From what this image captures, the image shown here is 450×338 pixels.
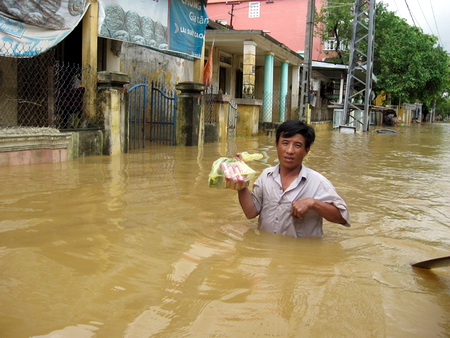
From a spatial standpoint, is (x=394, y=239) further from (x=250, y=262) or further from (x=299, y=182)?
(x=250, y=262)

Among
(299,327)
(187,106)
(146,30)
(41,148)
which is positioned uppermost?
(146,30)

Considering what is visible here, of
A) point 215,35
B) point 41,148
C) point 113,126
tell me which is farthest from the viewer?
point 215,35

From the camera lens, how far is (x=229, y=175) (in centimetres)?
326

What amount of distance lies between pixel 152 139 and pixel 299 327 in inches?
409

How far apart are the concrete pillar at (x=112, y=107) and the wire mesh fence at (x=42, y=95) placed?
0.64ft

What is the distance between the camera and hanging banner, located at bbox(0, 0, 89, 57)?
703cm

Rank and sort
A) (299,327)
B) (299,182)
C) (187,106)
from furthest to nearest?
1. (187,106)
2. (299,182)
3. (299,327)

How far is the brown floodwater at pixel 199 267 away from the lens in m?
2.29

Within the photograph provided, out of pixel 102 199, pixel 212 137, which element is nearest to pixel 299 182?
pixel 102 199

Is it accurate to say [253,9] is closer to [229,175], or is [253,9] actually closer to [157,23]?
[157,23]

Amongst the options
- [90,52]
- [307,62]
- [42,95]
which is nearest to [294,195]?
[90,52]

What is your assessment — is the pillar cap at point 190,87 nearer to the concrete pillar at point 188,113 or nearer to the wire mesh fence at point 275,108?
the concrete pillar at point 188,113

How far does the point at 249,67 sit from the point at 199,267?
1483cm

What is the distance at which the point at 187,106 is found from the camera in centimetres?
1180
